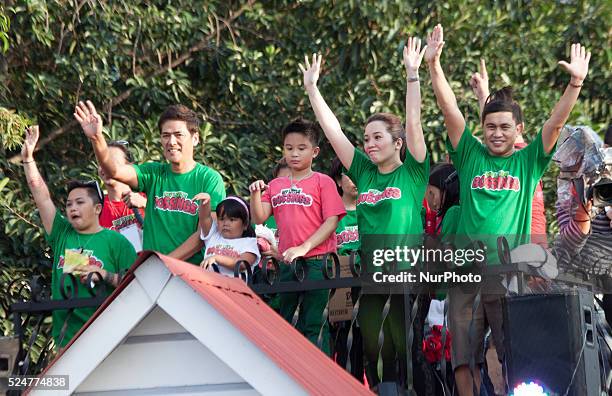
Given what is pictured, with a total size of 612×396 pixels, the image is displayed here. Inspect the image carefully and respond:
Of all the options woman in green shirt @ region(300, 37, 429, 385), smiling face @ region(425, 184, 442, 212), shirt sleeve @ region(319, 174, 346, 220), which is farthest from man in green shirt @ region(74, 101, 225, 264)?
smiling face @ region(425, 184, 442, 212)

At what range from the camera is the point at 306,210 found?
648cm

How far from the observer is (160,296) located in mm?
3896

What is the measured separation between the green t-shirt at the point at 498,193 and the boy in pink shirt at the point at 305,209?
2.55 ft

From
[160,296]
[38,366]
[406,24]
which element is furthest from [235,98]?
[160,296]

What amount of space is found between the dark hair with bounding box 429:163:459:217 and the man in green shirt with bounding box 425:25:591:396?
0.46 m

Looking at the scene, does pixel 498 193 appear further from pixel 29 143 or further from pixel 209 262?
pixel 29 143

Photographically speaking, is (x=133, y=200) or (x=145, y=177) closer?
(x=133, y=200)

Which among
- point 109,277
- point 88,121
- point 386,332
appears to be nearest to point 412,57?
point 386,332

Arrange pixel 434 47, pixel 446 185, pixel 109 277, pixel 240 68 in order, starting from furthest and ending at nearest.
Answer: pixel 240 68, pixel 446 185, pixel 434 47, pixel 109 277

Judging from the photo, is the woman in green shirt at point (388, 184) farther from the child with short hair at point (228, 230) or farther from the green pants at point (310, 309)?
the child with short hair at point (228, 230)

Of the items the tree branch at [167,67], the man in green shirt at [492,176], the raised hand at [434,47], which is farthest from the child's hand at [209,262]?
the tree branch at [167,67]

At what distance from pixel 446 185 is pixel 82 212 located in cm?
210

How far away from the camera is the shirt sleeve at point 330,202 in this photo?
6.45m

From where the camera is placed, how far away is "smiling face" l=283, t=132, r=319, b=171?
6.68m
